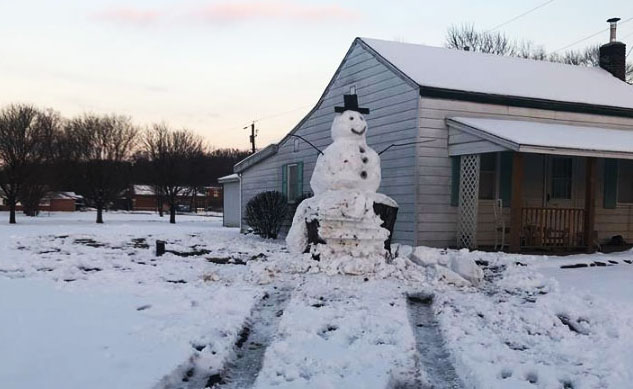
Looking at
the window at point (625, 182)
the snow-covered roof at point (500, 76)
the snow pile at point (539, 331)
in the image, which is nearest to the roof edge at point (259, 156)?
the snow-covered roof at point (500, 76)

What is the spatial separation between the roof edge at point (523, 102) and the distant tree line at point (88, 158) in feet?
73.2

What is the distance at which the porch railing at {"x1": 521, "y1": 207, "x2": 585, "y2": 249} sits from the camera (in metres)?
11.5

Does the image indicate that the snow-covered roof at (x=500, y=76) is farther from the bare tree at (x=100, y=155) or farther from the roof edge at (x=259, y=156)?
the bare tree at (x=100, y=155)

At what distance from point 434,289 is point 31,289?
5.20 metres

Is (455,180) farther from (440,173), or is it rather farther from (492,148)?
(492,148)

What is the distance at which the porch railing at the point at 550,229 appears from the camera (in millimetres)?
11484

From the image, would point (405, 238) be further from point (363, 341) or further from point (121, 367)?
point (121, 367)

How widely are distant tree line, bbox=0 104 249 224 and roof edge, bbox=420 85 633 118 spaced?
22297mm

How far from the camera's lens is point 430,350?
4844 mm

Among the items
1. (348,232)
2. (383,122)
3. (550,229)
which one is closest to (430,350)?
(348,232)

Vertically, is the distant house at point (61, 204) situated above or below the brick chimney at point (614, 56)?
below

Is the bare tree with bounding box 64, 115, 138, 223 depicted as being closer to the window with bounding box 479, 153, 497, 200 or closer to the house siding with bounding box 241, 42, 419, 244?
the house siding with bounding box 241, 42, 419, 244

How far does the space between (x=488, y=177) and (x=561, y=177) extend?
7.20ft

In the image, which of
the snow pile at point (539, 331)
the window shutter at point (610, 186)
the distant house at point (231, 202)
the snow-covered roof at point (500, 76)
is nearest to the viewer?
the snow pile at point (539, 331)
